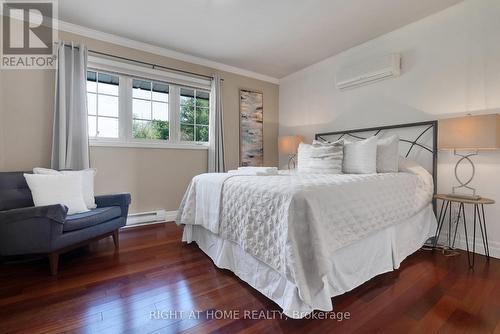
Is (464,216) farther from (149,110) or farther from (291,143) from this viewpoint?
(149,110)

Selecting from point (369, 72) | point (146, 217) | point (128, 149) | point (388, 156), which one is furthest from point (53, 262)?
point (369, 72)

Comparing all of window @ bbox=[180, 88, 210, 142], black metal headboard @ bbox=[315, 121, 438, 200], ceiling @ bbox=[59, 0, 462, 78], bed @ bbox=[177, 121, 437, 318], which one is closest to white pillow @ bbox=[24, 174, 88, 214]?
bed @ bbox=[177, 121, 437, 318]

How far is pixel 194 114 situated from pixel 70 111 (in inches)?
60.7

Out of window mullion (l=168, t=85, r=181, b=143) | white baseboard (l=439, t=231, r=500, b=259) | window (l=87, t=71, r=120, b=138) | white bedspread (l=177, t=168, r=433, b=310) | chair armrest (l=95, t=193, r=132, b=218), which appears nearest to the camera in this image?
white bedspread (l=177, t=168, r=433, b=310)

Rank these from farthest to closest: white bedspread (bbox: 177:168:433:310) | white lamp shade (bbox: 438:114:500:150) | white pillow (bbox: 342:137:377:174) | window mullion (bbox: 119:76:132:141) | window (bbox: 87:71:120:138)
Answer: window mullion (bbox: 119:76:132:141), window (bbox: 87:71:120:138), white pillow (bbox: 342:137:377:174), white lamp shade (bbox: 438:114:500:150), white bedspread (bbox: 177:168:433:310)

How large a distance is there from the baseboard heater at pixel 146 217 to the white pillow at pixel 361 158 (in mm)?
2471

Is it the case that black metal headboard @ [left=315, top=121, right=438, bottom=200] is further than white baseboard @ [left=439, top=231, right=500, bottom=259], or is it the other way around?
black metal headboard @ [left=315, top=121, right=438, bottom=200]

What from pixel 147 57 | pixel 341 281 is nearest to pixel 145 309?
pixel 341 281

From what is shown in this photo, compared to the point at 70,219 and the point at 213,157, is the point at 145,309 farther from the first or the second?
the point at 213,157

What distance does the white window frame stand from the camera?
2932 mm

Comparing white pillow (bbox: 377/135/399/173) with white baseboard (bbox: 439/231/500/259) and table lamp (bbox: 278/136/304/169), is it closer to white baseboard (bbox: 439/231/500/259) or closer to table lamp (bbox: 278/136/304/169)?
white baseboard (bbox: 439/231/500/259)

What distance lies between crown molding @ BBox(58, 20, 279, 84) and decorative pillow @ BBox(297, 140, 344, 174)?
2.05 meters

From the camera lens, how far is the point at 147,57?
10.5 ft

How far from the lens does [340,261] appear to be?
1509 millimetres
